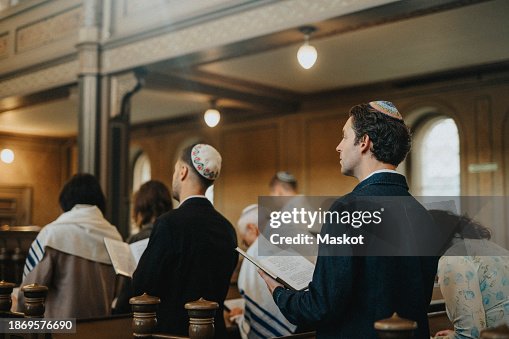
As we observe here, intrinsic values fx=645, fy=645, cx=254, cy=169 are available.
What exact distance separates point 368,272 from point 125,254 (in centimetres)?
200

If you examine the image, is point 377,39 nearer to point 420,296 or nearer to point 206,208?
point 206,208

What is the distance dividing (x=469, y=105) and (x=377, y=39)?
2.41 m

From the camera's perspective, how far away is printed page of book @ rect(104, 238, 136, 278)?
135 inches

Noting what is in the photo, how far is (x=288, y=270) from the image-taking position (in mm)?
2258

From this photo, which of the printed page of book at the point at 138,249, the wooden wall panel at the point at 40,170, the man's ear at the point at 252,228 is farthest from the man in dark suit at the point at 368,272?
the wooden wall panel at the point at 40,170

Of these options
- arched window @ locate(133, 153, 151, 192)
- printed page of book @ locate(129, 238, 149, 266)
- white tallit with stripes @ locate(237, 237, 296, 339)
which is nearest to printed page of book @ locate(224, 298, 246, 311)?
white tallit with stripes @ locate(237, 237, 296, 339)

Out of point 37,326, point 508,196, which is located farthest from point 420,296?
point 508,196

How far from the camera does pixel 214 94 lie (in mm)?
9250

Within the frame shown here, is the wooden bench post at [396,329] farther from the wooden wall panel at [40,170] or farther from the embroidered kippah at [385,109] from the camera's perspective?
the wooden wall panel at [40,170]

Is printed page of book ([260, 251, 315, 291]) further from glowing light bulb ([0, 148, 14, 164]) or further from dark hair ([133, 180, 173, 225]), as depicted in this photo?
glowing light bulb ([0, 148, 14, 164])

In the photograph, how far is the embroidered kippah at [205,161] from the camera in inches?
115

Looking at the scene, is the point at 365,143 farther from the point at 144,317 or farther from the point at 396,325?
the point at 144,317

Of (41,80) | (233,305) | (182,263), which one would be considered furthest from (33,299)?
(41,80)

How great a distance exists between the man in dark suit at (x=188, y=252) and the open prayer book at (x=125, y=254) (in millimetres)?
578
